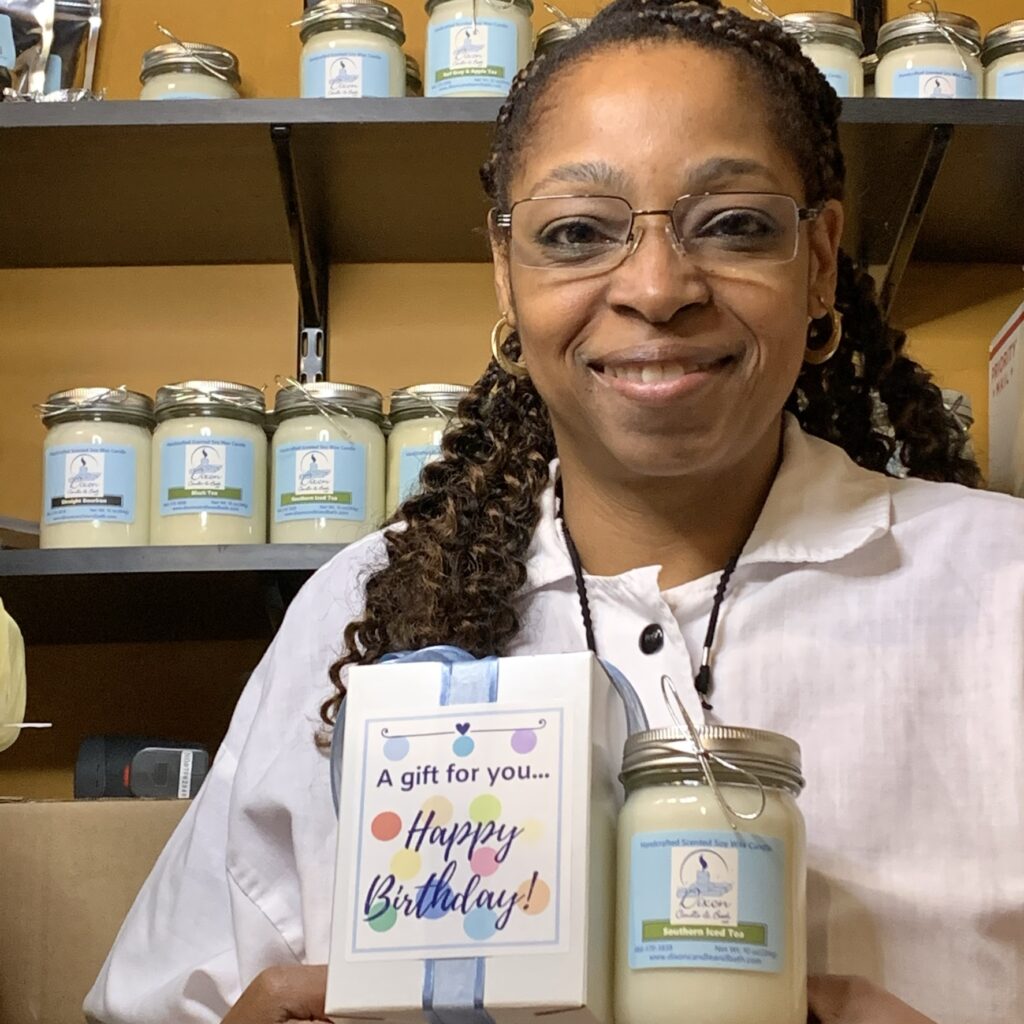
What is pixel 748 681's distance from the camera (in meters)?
0.92

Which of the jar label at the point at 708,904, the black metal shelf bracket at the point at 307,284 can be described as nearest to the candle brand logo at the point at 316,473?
the black metal shelf bracket at the point at 307,284

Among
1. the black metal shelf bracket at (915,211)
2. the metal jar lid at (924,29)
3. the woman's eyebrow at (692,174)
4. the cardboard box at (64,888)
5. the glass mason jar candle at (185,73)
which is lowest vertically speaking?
the cardboard box at (64,888)

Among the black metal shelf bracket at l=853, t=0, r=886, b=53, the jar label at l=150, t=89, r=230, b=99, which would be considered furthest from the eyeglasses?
the black metal shelf bracket at l=853, t=0, r=886, b=53

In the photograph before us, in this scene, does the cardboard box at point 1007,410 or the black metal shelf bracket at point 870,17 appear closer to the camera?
the cardboard box at point 1007,410

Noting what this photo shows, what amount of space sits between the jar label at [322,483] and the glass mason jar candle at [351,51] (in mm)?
334

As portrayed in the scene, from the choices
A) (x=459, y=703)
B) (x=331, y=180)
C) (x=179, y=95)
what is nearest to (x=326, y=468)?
(x=331, y=180)

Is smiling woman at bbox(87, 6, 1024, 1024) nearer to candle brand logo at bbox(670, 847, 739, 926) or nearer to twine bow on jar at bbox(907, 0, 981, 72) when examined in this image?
candle brand logo at bbox(670, 847, 739, 926)

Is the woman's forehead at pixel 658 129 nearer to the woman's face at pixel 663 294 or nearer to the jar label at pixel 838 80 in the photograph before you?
the woman's face at pixel 663 294

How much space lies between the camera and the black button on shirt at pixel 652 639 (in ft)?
3.05

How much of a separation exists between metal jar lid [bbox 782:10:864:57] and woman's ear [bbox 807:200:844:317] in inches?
20.8

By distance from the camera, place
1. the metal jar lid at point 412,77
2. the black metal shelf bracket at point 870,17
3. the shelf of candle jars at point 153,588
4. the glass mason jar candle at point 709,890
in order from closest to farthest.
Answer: the glass mason jar candle at point 709,890
the shelf of candle jars at point 153,588
the metal jar lid at point 412,77
the black metal shelf bracket at point 870,17

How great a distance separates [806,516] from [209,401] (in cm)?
65

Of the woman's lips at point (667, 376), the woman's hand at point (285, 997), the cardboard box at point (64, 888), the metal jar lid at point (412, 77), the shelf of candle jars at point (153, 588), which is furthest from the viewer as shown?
the metal jar lid at point (412, 77)

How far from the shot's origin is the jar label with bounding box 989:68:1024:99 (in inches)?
58.1
